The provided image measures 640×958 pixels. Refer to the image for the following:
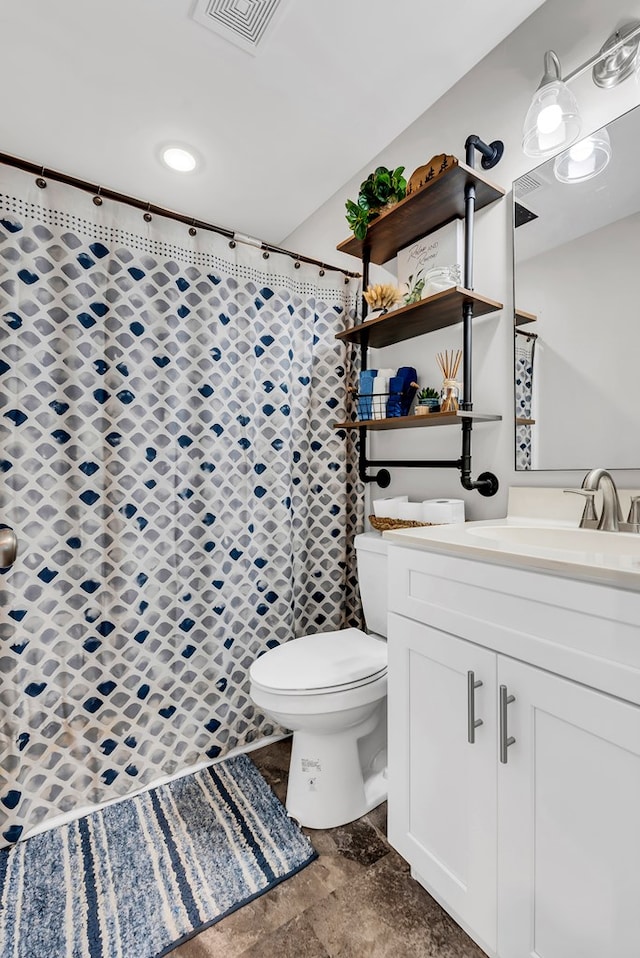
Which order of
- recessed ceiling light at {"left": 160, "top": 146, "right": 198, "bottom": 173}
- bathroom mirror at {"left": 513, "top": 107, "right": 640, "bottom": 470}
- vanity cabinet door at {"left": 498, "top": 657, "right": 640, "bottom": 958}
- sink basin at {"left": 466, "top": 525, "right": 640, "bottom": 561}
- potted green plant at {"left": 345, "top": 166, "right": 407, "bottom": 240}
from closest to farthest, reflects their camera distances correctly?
vanity cabinet door at {"left": 498, "top": 657, "right": 640, "bottom": 958}, sink basin at {"left": 466, "top": 525, "right": 640, "bottom": 561}, bathroom mirror at {"left": 513, "top": 107, "right": 640, "bottom": 470}, potted green plant at {"left": 345, "top": 166, "right": 407, "bottom": 240}, recessed ceiling light at {"left": 160, "top": 146, "right": 198, "bottom": 173}

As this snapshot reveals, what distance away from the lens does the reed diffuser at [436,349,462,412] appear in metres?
1.50

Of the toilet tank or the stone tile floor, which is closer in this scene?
the stone tile floor

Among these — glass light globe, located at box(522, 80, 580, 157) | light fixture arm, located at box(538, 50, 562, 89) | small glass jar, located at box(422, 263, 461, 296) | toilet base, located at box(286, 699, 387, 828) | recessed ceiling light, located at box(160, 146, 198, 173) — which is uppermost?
recessed ceiling light, located at box(160, 146, 198, 173)

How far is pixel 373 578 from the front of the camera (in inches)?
65.8

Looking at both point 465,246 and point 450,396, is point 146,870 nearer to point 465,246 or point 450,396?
point 450,396

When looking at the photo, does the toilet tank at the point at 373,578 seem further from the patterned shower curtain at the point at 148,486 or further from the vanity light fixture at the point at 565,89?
the vanity light fixture at the point at 565,89

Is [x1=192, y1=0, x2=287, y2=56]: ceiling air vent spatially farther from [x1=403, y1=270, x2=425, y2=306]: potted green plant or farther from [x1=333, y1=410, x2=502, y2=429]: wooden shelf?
[x1=333, y1=410, x2=502, y2=429]: wooden shelf

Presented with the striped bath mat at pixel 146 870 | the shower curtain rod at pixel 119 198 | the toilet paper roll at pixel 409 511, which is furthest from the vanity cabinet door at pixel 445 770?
the shower curtain rod at pixel 119 198

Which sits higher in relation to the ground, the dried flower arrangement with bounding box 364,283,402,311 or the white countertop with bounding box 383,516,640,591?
the dried flower arrangement with bounding box 364,283,402,311

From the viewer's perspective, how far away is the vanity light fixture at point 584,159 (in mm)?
1202

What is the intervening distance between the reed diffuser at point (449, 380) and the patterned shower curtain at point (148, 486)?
0.52 meters

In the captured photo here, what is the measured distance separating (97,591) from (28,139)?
1854 mm

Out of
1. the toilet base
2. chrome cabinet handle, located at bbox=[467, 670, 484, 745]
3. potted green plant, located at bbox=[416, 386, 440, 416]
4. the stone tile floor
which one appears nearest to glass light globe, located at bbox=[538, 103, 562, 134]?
potted green plant, located at bbox=[416, 386, 440, 416]

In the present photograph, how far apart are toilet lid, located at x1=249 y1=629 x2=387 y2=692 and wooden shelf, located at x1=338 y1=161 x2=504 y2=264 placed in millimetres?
1459
